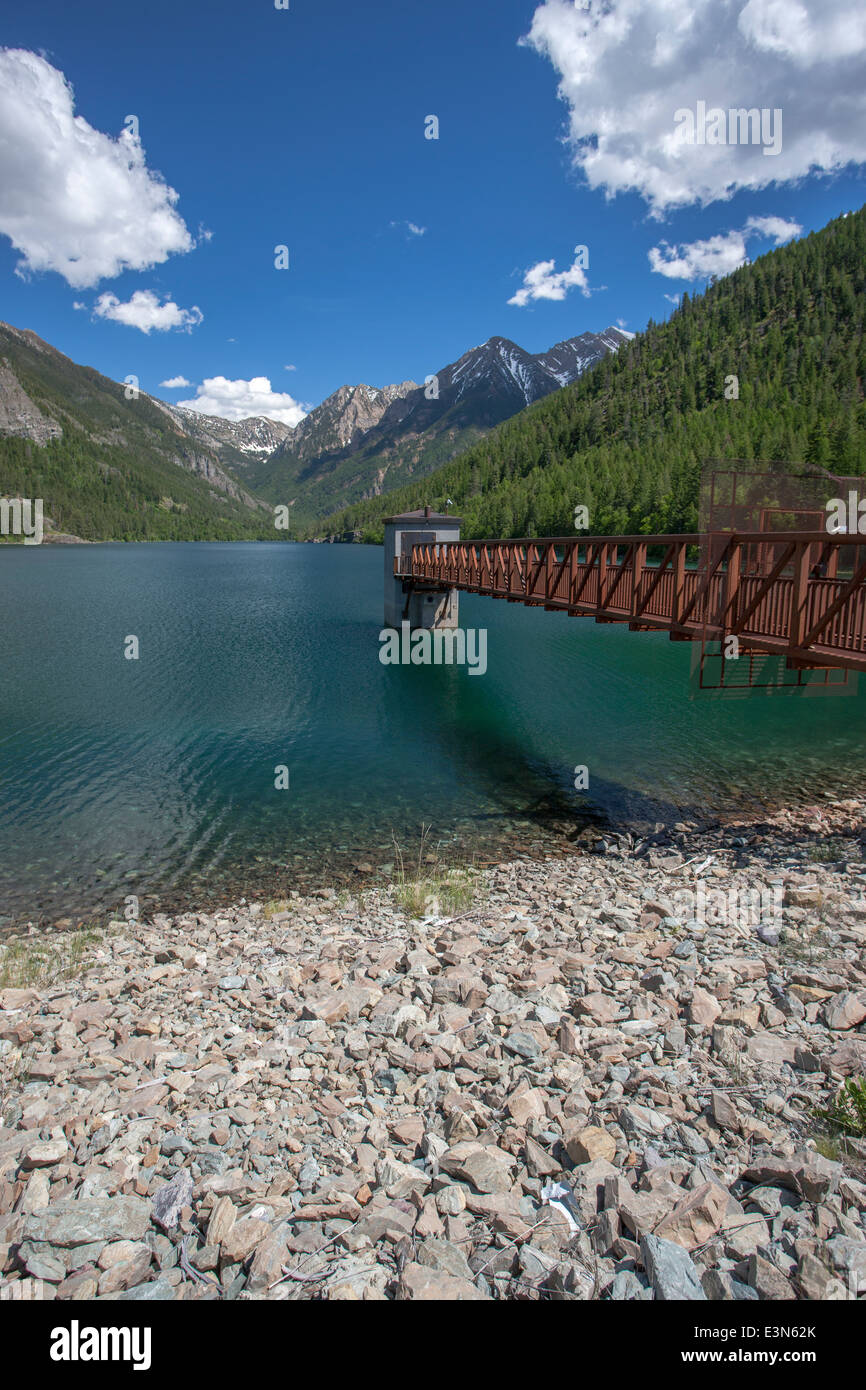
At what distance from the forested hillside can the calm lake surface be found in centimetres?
6952

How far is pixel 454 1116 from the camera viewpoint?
579cm

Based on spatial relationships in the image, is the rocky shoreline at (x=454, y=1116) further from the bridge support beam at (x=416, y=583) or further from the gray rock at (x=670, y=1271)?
the bridge support beam at (x=416, y=583)

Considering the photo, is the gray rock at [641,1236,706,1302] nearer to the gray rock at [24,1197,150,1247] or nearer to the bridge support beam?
the gray rock at [24,1197,150,1247]

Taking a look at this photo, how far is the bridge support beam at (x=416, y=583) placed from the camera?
4241 cm

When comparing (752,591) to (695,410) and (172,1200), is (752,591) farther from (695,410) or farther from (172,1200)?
(695,410)

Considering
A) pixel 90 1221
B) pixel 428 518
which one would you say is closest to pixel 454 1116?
pixel 90 1221

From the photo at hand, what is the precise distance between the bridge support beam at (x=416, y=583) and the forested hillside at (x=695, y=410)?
5823cm

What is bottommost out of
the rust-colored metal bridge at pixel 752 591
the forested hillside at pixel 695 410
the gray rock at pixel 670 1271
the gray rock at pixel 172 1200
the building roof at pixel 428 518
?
the gray rock at pixel 172 1200

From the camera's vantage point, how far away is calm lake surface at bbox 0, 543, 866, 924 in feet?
49.0

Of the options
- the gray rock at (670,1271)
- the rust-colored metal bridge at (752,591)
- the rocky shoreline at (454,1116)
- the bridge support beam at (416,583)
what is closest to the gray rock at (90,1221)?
the rocky shoreline at (454,1116)

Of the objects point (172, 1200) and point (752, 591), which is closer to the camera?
point (172, 1200)

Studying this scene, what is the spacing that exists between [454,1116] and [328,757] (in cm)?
1608

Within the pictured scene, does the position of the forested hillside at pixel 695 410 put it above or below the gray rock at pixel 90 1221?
above
